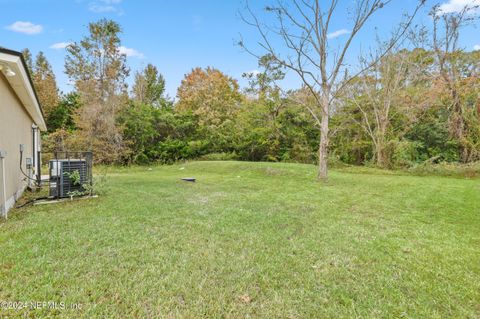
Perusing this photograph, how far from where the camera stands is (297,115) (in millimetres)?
15469

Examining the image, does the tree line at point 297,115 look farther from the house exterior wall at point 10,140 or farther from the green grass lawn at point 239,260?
the house exterior wall at point 10,140

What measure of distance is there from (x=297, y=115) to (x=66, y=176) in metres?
13.2

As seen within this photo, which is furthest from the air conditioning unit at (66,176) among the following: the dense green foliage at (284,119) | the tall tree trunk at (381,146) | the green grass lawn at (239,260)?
the tall tree trunk at (381,146)

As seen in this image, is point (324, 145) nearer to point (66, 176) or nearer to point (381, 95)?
point (66, 176)

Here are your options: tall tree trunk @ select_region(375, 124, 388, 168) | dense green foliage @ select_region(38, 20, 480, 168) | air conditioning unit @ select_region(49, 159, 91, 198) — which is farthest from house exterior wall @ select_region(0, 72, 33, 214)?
tall tree trunk @ select_region(375, 124, 388, 168)

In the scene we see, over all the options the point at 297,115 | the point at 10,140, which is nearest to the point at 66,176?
the point at 10,140

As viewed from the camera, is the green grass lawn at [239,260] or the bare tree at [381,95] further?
the bare tree at [381,95]

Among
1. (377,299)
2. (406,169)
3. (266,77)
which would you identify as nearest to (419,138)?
(406,169)

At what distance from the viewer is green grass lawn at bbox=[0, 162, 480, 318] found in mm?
1786

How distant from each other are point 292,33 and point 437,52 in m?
9.60

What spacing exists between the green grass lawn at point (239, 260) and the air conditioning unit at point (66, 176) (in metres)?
0.44

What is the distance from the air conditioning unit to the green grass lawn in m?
0.44

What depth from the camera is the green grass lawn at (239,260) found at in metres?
1.79

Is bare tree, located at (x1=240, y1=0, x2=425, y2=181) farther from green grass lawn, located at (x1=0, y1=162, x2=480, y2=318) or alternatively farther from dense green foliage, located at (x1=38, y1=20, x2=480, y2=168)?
green grass lawn, located at (x1=0, y1=162, x2=480, y2=318)
